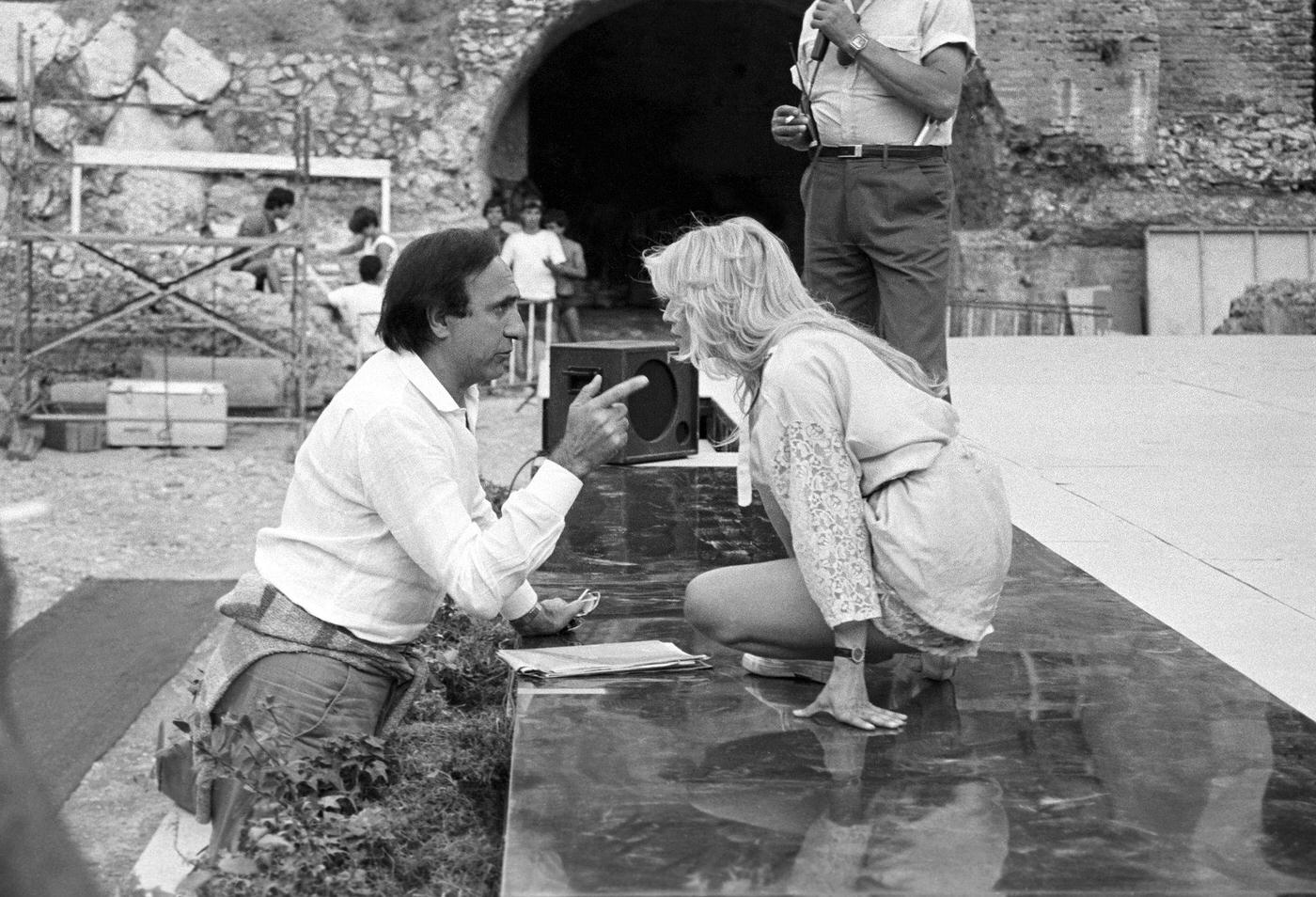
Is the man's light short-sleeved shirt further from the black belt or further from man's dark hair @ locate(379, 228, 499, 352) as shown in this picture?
man's dark hair @ locate(379, 228, 499, 352)

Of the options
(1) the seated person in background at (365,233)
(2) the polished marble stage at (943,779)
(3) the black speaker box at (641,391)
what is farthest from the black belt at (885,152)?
(1) the seated person in background at (365,233)

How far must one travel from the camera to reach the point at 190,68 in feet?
49.2

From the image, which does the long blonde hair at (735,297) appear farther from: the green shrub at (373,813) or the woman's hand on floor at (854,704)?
the green shrub at (373,813)

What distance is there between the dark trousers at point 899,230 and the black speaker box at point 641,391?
3.22 feet

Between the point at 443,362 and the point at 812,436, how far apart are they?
79 centimetres

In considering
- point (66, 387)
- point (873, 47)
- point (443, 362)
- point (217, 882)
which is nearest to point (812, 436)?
point (443, 362)

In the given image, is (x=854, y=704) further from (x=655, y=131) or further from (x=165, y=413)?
(x=655, y=131)

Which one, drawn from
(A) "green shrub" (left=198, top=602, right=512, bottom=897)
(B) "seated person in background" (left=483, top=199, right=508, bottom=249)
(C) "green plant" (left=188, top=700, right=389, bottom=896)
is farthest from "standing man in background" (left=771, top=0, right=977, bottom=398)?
(B) "seated person in background" (left=483, top=199, right=508, bottom=249)

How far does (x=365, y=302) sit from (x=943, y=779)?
30.9 feet

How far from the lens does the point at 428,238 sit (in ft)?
10.6

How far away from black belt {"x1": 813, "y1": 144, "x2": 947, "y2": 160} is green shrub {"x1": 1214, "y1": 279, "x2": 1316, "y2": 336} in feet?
28.6

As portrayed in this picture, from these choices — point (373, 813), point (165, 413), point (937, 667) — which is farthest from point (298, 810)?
point (165, 413)

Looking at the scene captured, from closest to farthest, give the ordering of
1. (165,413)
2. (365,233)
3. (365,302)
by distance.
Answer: (365,302) < (165,413) < (365,233)

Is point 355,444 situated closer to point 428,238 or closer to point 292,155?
point 428,238
